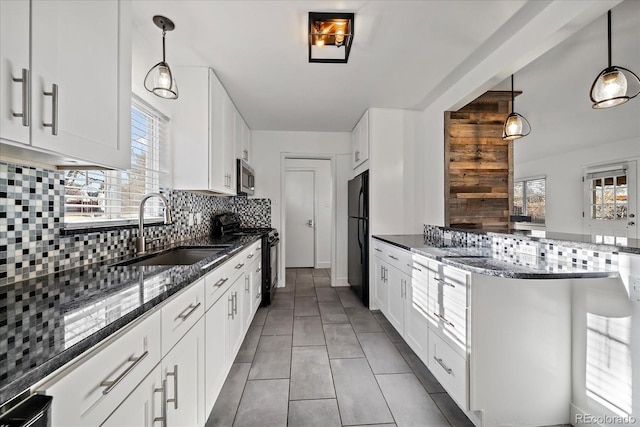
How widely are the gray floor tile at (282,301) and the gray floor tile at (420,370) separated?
146 cm

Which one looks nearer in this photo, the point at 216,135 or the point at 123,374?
the point at 123,374

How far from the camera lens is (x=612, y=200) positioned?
4562mm

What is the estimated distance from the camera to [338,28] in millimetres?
1745

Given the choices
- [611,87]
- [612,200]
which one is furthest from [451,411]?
[612,200]

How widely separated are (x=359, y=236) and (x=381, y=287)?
79cm

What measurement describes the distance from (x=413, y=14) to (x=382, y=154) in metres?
1.77

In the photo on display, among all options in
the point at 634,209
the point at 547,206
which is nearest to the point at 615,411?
the point at 634,209

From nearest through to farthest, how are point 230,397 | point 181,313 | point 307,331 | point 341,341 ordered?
point 181,313 → point 230,397 → point 341,341 → point 307,331

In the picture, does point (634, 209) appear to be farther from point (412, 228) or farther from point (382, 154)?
point (382, 154)

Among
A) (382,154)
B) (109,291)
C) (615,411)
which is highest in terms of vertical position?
(382,154)

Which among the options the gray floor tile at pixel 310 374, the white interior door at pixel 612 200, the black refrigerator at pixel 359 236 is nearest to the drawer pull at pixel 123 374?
the gray floor tile at pixel 310 374

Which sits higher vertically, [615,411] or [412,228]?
[412,228]

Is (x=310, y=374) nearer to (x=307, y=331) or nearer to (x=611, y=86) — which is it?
(x=307, y=331)

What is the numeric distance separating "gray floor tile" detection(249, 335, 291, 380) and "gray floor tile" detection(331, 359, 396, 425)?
1.25 ft
